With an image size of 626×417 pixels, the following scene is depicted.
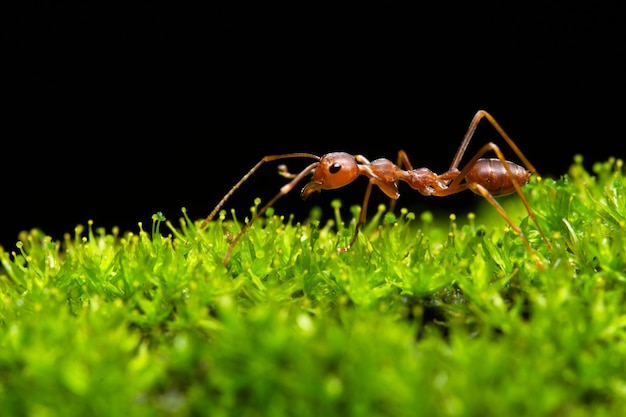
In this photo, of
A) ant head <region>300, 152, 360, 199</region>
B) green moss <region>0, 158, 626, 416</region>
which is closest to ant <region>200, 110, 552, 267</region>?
ant head <region>300, 152, 360, 199</region>

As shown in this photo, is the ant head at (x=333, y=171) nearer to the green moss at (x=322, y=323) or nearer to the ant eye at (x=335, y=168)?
the ant eye at (x=335, y=168)

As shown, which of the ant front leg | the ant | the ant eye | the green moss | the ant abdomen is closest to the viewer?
the green moss

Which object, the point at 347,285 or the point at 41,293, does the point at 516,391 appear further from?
the point at 41,293

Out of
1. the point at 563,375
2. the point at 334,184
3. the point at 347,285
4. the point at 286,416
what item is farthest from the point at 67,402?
the point at 334,184

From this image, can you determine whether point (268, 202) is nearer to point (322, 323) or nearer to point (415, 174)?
point (322, 323)

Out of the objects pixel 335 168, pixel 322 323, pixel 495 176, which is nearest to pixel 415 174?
pixel 495 176

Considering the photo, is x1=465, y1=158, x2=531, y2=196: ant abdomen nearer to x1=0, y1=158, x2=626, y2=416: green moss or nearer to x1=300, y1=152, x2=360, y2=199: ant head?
x1=0, y1=158, x2=626, y2=416: green moss

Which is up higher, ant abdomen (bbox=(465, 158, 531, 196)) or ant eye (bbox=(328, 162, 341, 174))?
ant eye (bbox=(328, 162, 341, 174))
